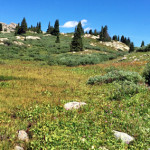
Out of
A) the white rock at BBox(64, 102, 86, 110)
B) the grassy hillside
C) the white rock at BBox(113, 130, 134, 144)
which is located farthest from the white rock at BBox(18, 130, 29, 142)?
the white rock at BBox(113, 130, 134, 144)

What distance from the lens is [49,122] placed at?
519 cm

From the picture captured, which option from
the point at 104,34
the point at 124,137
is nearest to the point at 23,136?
the point at 124,137

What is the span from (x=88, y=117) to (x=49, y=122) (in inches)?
62.9

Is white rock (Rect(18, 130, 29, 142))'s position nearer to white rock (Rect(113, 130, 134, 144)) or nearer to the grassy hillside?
the grassy hillside

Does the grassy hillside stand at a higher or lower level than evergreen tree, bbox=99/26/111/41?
lower

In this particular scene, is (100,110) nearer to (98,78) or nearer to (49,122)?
(49,122)

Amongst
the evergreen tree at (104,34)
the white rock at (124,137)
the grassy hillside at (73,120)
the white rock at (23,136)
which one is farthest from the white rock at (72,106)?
the evergreen tree at (104,34)

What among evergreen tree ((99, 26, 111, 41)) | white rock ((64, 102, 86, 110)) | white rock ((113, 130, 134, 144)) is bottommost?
white rock ((113, 130, 134, 144))

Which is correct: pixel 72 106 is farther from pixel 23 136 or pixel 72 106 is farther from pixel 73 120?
pixel 23 136

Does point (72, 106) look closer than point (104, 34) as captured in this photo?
Yes

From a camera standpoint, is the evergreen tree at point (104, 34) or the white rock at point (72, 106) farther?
the evergreen tree at point (104, 34)

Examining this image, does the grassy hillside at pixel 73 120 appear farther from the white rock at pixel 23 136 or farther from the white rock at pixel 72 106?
the white rock at pixel 72 106

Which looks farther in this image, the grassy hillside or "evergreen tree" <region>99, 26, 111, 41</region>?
"evergreen tree" <region>99, 26, 111, 41</region>

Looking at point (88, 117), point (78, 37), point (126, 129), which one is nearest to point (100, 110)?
point (88, 117)
